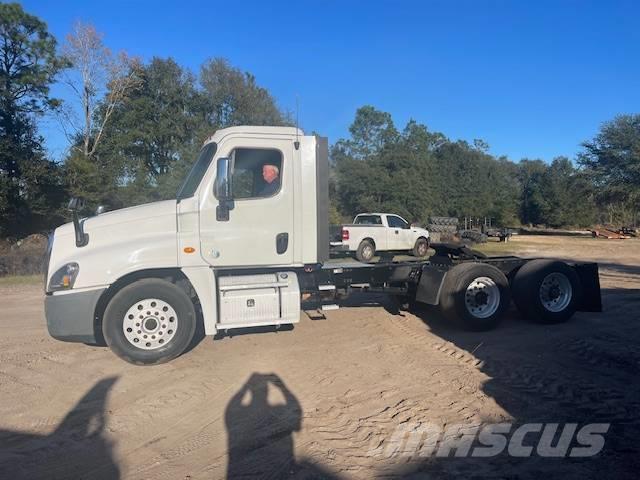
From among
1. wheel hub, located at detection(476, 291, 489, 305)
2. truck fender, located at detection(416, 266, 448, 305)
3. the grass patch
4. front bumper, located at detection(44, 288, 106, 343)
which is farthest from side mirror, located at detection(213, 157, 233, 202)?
the grass patch

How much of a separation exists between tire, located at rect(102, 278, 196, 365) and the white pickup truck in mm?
13846

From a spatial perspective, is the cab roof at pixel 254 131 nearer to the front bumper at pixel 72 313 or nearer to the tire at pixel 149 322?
the tire at pixel 149 322

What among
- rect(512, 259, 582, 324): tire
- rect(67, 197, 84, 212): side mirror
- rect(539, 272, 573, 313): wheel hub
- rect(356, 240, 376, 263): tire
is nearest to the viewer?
rect(67, 197, 84, 212): side mirror

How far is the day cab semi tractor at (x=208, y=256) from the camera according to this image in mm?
6285

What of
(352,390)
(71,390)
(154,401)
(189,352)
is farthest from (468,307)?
A: (71,390)

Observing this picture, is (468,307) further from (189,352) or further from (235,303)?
(189,352)

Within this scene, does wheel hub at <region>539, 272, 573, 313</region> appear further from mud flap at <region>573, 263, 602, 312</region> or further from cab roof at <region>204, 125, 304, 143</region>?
cab roof at <region>204, 125, 304, 143</region>

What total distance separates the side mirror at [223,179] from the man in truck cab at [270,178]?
2.01 feet

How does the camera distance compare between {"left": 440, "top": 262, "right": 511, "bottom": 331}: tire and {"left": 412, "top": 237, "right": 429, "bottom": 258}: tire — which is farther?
{"left": 412, "top": 237, "right": 429, "bottom": 258}: tire

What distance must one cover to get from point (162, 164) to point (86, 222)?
110ft

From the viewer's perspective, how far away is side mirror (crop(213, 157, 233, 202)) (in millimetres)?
6391

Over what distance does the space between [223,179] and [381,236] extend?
1628cm

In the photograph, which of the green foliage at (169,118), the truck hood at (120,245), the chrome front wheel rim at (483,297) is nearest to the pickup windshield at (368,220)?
the green foliage at (169,118)

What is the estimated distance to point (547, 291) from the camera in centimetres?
855
